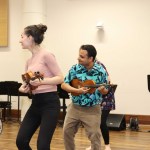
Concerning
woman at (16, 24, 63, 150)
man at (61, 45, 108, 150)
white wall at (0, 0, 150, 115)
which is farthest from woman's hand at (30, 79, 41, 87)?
white wall at (0, 0, 150, 115)

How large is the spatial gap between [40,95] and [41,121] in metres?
0.25

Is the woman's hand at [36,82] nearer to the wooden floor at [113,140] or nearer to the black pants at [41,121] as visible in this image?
the black pants at [41,121]

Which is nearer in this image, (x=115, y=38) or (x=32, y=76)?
(x=32, y=76)

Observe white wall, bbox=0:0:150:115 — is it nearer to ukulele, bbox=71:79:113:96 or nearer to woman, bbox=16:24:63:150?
ukulele, bbox=71:79:113:96

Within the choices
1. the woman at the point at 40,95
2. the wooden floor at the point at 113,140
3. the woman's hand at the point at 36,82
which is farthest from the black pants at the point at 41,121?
the wooden floor at the point at 113,140

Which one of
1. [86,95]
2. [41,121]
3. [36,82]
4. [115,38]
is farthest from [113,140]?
[36,82]

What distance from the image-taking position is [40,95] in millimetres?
3354

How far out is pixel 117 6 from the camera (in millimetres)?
8727

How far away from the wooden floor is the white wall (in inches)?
46.6

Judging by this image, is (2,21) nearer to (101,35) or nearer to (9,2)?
(9,2)

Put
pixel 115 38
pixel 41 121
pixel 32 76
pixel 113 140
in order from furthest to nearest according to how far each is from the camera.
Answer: pixel 115 38, pixel 113 140, pixel 41 121, pixel 32 76

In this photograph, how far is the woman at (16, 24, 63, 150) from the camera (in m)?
3.26

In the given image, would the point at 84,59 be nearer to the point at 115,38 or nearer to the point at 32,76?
the point at 32,76

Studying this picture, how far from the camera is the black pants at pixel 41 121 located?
3.25 meters
